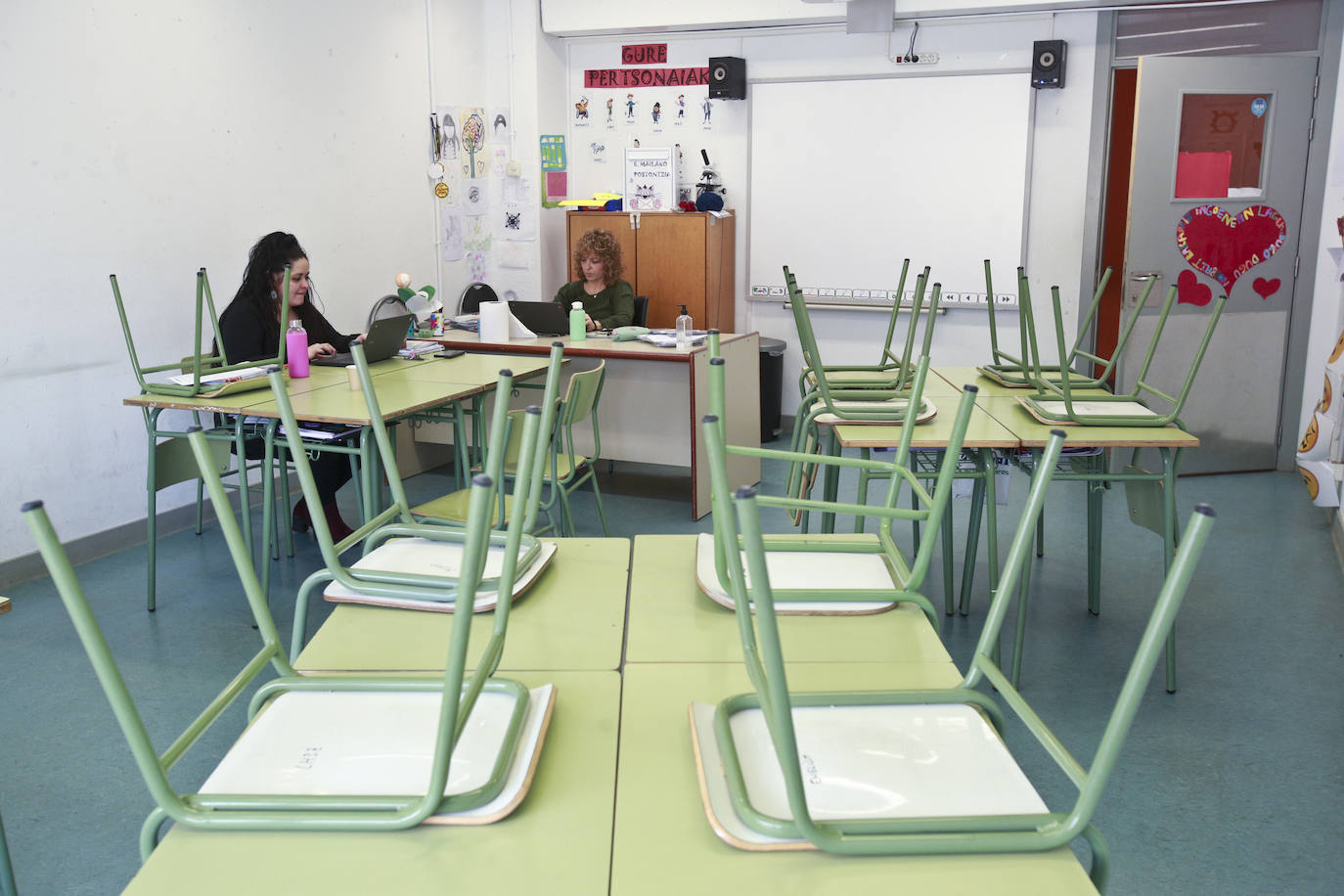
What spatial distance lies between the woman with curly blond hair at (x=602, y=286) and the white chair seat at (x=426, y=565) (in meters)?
3.74

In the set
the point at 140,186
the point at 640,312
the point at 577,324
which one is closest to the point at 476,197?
the point at 640,312

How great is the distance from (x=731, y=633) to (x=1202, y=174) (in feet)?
15.2

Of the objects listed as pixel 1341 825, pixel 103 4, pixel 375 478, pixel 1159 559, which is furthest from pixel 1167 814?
pixel 103 4

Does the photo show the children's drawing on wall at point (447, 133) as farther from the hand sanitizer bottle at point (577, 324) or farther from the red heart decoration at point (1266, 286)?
the red heart decoration at point (1266, 286)

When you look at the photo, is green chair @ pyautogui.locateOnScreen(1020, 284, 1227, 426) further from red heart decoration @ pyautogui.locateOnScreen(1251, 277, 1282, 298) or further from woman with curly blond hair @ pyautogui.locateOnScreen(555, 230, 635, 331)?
woman with curly blond hair @ pyautogui.locateOnScreen(555, 230, 635, 331)

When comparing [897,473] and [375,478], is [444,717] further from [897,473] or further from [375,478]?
[375,478]

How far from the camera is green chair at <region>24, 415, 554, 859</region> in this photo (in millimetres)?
794

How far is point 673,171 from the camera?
235 inches

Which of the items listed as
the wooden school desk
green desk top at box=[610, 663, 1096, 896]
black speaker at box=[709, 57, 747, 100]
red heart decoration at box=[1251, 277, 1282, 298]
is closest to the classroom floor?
the wooden school desk

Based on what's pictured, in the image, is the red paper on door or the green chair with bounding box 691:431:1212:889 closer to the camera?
the green chair with bounding box 691:431:1212:889

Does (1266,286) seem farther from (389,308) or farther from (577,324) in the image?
(389,308)

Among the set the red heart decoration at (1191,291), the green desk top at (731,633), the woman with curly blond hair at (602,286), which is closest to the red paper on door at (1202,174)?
the red heart decoration at (1191,291)

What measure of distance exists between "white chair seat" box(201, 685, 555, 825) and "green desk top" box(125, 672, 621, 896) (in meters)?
0.03

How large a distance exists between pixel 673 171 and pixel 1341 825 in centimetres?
475
